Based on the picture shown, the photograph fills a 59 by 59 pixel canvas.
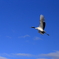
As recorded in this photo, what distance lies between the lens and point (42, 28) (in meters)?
21.4

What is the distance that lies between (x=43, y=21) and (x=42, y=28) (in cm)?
155

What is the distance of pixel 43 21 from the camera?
2122 centimetres
